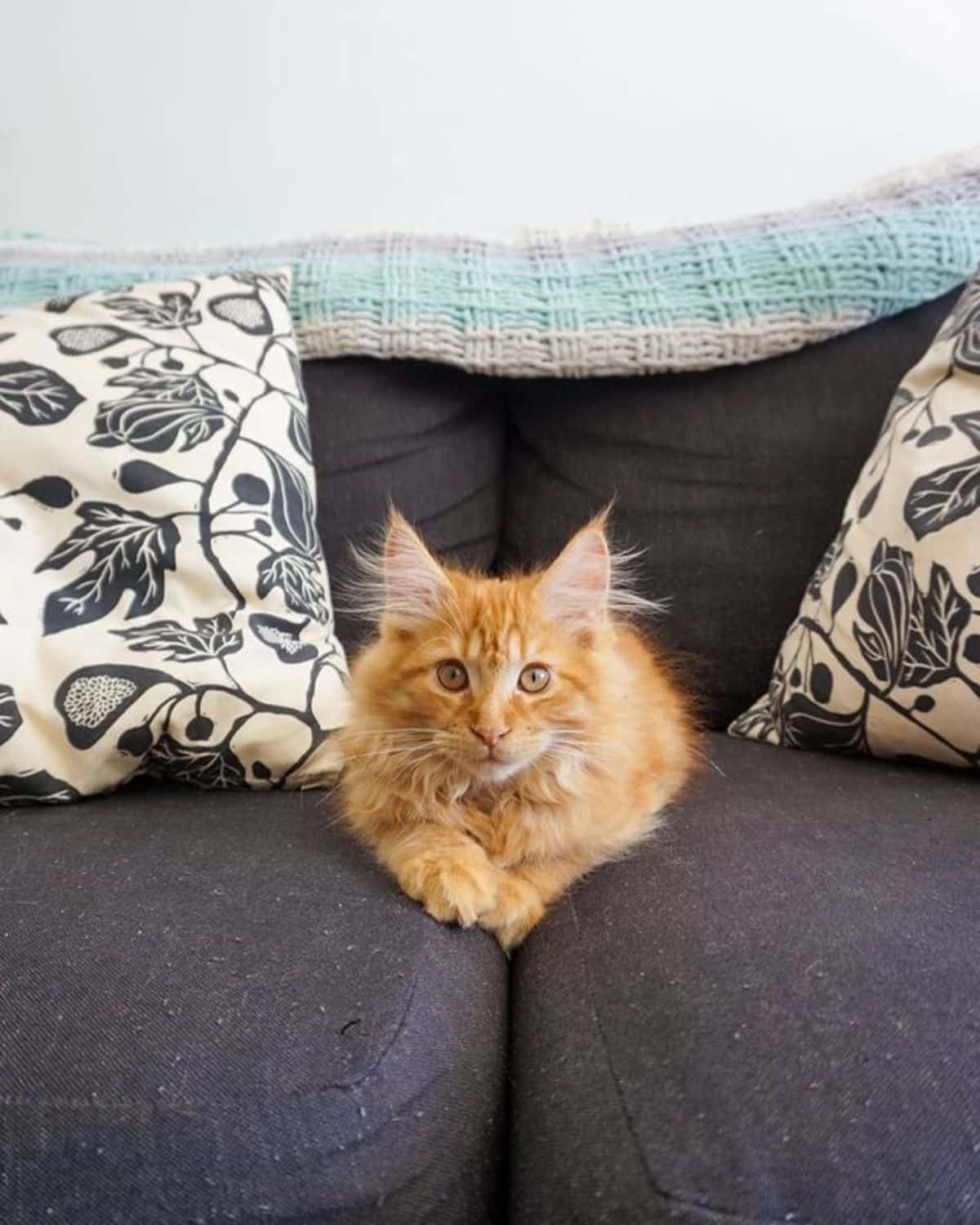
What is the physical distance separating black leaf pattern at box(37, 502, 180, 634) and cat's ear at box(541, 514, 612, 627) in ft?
1.46

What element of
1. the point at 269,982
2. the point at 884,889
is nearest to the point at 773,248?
the point at 884,889

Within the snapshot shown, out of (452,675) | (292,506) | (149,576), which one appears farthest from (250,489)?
(452,675)

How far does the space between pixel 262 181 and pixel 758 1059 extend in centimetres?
170

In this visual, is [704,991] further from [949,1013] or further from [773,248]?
[773,248]

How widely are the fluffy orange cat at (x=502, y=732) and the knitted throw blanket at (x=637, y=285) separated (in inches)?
17.7

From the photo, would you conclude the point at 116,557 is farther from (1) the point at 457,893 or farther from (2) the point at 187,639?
(1) the point at 457,893

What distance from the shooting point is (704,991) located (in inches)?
27.6

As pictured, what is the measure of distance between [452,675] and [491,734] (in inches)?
4.1

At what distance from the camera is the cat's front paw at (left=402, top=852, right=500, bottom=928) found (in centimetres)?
85

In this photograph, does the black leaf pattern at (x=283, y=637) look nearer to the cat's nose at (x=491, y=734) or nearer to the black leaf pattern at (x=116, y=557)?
the black leaf pattern at (x=116, y=557)

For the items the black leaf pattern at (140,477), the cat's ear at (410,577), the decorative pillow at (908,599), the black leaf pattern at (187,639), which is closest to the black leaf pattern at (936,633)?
the decorative pillow at (908,599)

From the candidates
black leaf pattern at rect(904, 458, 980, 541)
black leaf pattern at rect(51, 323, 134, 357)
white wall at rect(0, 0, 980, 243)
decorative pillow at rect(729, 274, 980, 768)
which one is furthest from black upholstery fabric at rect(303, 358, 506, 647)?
black leaf pattern at rect(904, 458, 980, 541)

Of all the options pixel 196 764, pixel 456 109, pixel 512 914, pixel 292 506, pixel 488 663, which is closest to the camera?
pixel 512 914

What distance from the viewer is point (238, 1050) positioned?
0.66m
